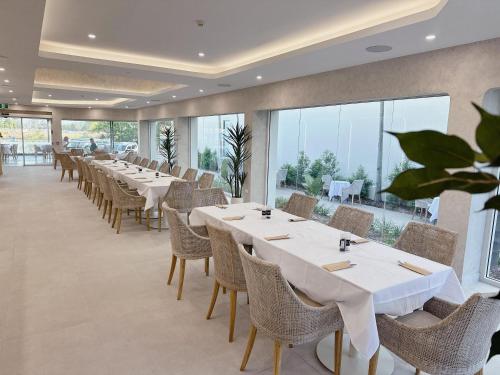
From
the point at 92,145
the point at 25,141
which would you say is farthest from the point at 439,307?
the point at 25,141

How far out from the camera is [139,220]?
21.6 ft

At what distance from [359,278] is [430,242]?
107 cm

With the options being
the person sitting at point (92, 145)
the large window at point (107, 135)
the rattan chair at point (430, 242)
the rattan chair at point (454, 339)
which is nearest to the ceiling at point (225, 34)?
the rattan chair at point (430, 242)

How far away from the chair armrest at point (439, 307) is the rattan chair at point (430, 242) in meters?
0.46

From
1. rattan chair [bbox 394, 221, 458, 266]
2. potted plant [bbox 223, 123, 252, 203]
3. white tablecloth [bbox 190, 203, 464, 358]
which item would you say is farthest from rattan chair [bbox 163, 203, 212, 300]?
potted plant [bbox 223, 123, 252, 203]

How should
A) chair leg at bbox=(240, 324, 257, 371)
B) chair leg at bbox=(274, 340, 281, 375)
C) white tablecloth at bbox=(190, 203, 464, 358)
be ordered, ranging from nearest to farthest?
white tablecloth at bbox=(190, 203, 464, 358), chair leg at bbox=(274, 340, 281, 375), chair leg at bbox=(240, 324, 257, 371)

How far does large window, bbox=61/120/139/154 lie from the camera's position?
16781 millimetres

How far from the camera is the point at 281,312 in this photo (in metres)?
2.14

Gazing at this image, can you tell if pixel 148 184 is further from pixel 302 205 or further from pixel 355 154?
pixel 355 154

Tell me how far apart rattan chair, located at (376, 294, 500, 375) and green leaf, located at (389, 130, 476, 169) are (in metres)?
1.56

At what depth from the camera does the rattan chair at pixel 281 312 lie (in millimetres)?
2100

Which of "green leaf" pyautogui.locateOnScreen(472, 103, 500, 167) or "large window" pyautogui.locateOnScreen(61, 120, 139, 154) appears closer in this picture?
"green leaf" pyautogui.locateOnScreen(472, 103, 500, 167)

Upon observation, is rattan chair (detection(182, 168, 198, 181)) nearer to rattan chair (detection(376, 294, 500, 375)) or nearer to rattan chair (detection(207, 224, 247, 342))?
rattan chair (detection(207, 224, 247, 342))

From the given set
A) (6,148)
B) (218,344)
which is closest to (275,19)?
(218,344)
